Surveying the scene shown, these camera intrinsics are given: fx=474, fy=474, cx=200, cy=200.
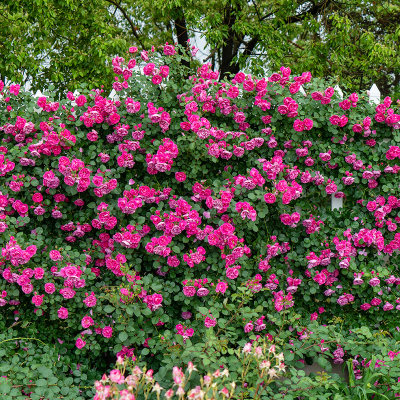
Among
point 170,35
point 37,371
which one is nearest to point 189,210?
point 37,371

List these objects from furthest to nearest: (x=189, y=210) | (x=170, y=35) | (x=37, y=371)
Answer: (x=170, y=35) → (x=189, y=210) → (x=37, y=371)

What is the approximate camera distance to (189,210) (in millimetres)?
3223

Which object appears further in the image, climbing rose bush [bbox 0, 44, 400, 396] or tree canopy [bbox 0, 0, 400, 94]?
tree canopy [bbox 0, 0, 400, 94]

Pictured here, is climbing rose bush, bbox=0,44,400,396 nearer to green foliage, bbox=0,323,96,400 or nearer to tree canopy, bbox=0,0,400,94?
green foliage, bbox=0,323,96,400

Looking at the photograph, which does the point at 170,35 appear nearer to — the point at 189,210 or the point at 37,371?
the point at 189,210

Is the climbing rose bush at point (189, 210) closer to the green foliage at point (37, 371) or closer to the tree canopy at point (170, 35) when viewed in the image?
the green foliage at point (37, 371)

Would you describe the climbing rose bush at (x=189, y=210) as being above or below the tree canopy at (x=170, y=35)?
below

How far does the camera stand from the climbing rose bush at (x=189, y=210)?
3.12 m

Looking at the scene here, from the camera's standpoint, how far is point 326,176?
3.60 meters

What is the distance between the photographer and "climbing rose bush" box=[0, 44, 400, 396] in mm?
3123

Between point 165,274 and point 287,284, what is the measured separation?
0.91 metres

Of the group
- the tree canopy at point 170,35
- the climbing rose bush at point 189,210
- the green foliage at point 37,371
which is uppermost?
the tree canopy at point 170,35

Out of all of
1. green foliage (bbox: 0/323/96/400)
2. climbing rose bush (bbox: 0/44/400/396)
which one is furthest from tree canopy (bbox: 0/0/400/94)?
green foliage (bbox: 0/323/96/400)

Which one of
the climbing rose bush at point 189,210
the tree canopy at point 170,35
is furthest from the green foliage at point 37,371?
the tree canopy at point 170,35
